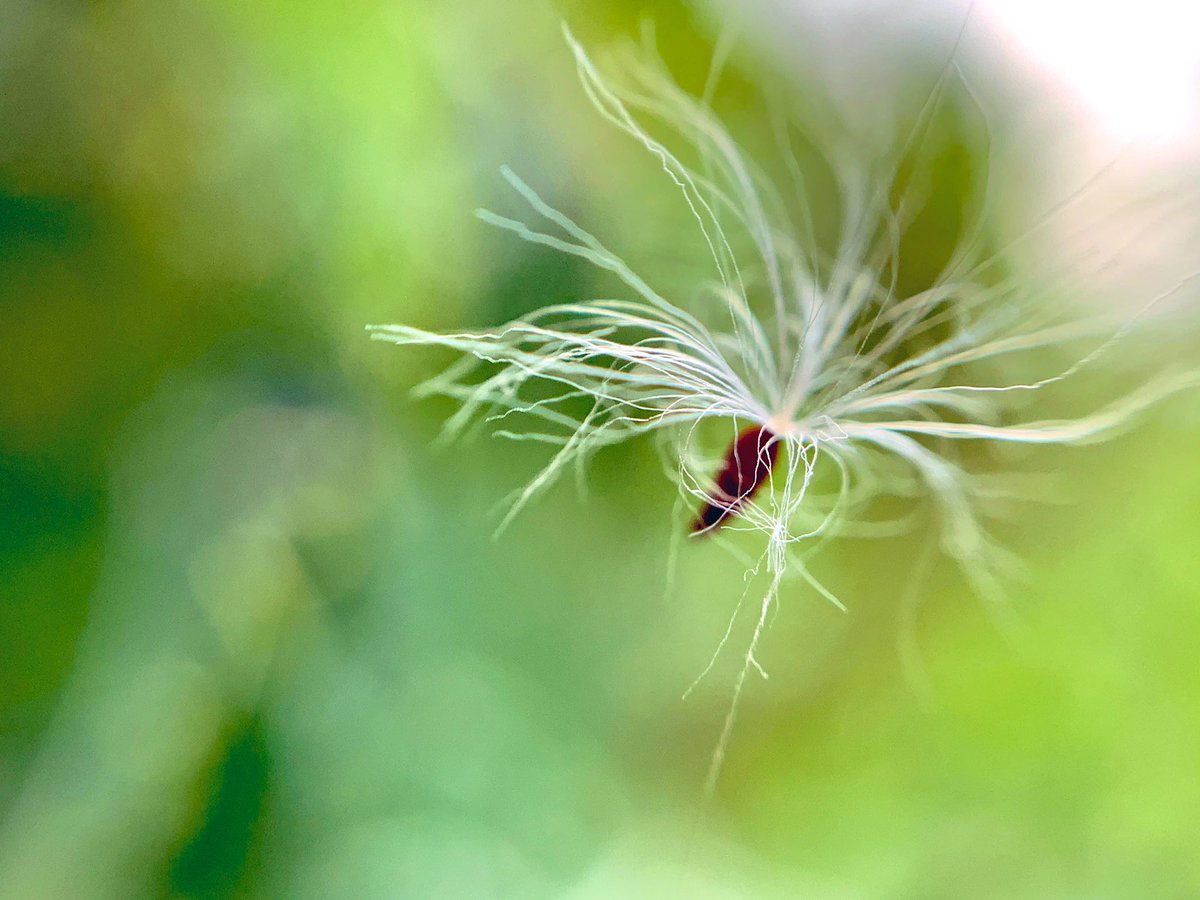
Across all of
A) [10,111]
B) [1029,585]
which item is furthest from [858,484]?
[10,111]

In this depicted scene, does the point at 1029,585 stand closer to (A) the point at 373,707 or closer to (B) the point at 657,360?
(B) the point at 657,360

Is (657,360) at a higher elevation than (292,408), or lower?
higher

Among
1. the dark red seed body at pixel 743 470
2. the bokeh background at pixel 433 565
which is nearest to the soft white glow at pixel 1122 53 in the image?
the bokeh background at pixel 433 565

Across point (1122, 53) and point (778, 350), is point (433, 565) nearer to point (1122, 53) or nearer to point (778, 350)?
point (778, 350)

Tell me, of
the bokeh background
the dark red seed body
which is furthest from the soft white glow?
the dark red seed body

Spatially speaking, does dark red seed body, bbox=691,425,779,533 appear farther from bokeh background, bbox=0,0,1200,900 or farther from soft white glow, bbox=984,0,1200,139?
soft white glow, bbox=984,0,1200,139

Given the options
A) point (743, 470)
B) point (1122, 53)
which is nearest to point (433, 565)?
point (743, 470)
